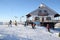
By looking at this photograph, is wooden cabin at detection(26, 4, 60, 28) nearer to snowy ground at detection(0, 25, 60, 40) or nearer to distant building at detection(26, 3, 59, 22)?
distant building at detection(26, 3, 59, 22)

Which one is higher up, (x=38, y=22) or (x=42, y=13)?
(x=42, y=13)

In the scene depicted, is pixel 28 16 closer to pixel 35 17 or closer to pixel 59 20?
pixel 35 17

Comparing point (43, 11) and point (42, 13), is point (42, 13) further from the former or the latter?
point (43, 11)

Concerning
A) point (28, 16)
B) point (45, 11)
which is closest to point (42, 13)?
point (45, 11)

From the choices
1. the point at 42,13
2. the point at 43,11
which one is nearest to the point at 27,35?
the point at 42,13

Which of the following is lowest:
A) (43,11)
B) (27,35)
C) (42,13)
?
(27,35)

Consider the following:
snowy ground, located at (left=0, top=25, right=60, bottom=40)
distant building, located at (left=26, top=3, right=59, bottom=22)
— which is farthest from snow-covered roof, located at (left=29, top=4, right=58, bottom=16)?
snowy ground, located at (left=0, top=25, right=60, bottom=40)

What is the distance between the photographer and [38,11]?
4369 cm

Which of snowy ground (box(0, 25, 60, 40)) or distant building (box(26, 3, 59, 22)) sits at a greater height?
distant building (box(26, 3, 59, 22))

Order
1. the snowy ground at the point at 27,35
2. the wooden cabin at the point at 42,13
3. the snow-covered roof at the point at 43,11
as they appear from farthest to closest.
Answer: the snow-covered roof at the point at 43,11 → the wooden cabin at the point at 42,13 → the snowy ground at the point at 27,35

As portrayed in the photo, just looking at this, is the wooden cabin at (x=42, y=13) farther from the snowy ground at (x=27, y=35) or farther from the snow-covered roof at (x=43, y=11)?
the snowy ground at (x=27, y=35)

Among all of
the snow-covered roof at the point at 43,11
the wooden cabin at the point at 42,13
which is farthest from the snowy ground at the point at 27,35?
the snow-covered roof at the point at 43,11

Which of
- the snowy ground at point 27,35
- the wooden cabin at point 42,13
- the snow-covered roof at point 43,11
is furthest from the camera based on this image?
the snow-covered roof at point 43,11

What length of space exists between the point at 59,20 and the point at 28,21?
8.85m
